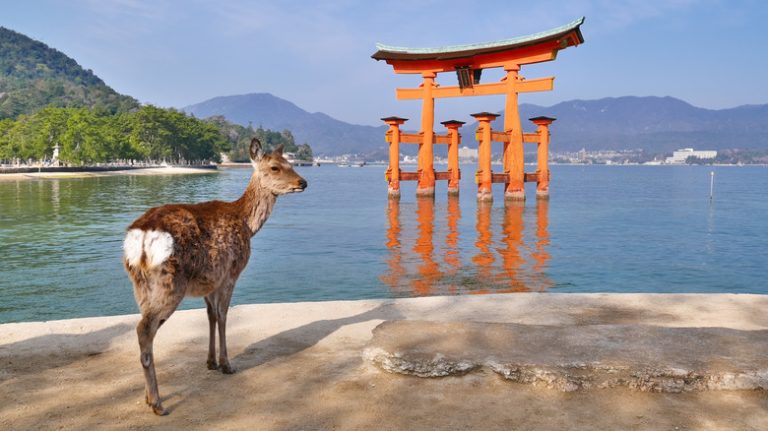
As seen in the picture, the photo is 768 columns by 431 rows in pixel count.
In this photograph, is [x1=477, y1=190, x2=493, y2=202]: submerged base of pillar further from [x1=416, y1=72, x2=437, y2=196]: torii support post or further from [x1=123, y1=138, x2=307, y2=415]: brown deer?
[x1=123, y1=138, x2=307, y2=415]: brown deer

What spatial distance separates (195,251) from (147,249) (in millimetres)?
392

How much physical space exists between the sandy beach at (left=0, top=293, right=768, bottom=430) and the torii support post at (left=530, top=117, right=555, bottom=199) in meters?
31.6

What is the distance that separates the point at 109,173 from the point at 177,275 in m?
85.3

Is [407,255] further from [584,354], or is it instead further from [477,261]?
[584,354]

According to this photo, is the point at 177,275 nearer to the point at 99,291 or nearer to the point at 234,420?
the point at 234,420

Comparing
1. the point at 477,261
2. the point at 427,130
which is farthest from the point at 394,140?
the point at 477,261

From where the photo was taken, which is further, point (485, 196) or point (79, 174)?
point (79, 174)

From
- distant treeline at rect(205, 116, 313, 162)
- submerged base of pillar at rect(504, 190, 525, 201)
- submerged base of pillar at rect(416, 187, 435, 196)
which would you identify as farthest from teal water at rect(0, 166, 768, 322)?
distant treeline at rect(205, 116, 313, 162)

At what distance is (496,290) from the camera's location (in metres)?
13.0

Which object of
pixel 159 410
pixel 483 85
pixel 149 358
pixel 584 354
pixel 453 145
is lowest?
pixel 159 410

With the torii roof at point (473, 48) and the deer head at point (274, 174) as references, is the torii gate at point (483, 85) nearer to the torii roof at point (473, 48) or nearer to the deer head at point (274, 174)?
the torii roof at point (473, 48)

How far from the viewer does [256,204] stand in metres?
5.37

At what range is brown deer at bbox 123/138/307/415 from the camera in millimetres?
4270

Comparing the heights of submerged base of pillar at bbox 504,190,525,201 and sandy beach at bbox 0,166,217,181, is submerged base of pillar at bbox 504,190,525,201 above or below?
below
